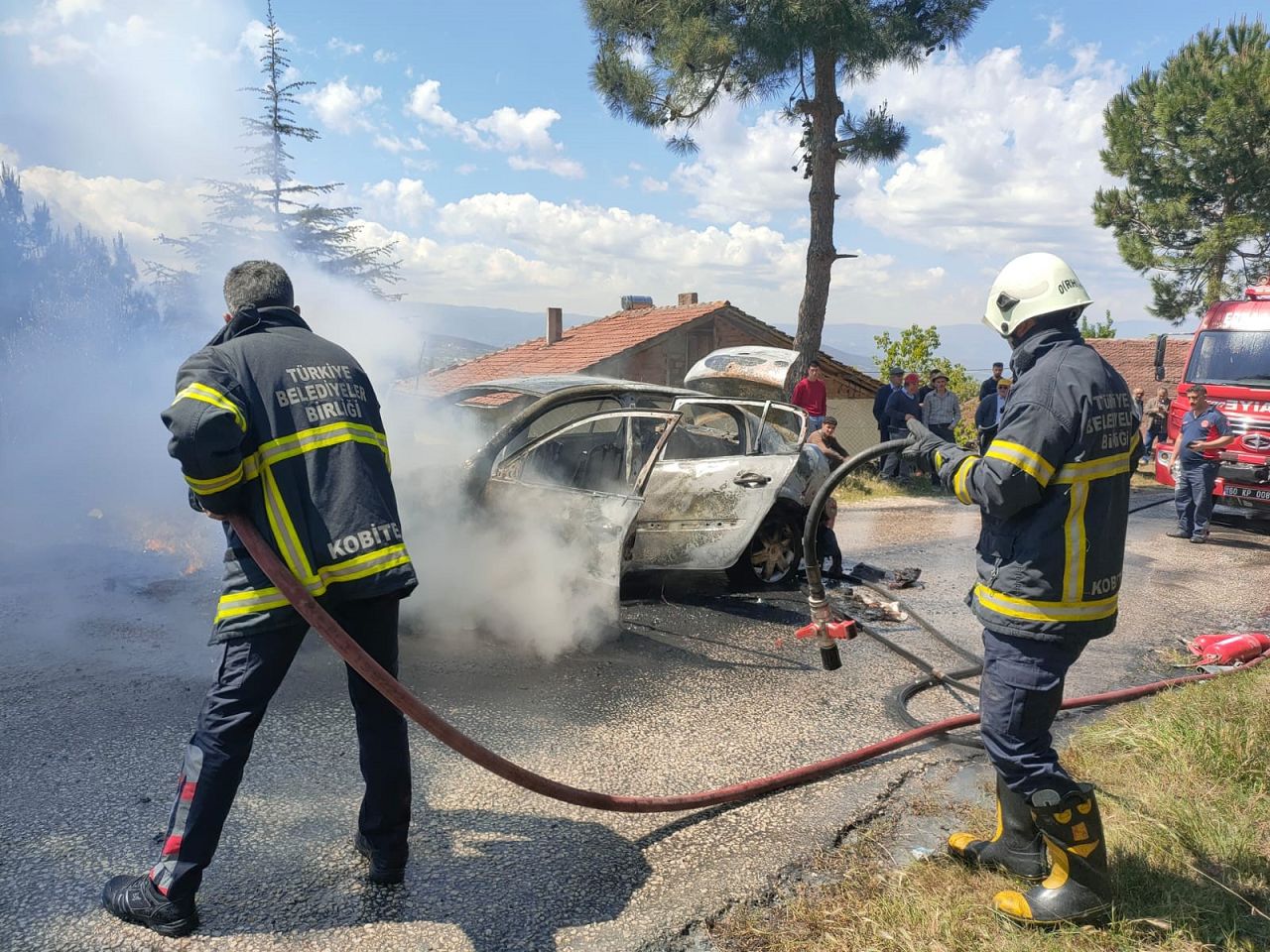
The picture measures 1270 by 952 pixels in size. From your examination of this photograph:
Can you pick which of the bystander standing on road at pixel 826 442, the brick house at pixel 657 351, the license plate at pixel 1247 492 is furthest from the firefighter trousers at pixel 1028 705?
the brick house at pixel 657 351

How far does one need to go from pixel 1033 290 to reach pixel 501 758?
249 cm

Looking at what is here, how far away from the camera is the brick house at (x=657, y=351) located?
19703 millimetres

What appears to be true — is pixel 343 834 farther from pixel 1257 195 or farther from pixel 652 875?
pixel 1257 195

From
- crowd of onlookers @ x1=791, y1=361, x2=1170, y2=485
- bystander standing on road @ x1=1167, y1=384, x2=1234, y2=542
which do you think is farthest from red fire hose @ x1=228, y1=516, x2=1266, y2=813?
crowd of onlookers @ x1=791, y1=361, x2=1170, y2=485

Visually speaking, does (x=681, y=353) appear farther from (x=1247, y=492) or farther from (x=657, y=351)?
(x=1247, y=492)

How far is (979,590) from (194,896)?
8.64ft

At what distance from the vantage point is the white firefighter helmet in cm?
A: 281

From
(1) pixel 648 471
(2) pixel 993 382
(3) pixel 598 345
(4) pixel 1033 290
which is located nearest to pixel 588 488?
(1) pixel 648 471

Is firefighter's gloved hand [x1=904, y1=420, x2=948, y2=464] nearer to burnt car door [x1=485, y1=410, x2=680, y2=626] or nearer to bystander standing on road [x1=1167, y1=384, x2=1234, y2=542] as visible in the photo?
burnt car door [x1=485, y1=410, x2=680, y2=626]

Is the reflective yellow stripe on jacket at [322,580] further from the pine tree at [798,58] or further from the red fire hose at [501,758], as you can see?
the pine tree at [798,58]

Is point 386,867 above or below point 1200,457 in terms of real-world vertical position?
below

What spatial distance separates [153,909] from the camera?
251 centimetres

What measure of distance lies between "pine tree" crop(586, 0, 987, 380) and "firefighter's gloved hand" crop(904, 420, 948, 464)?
1100 cm

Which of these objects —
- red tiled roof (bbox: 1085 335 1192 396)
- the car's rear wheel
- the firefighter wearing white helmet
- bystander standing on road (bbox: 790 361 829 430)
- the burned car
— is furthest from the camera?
red tiled roof (bbox: 1085 335 1192 396)
